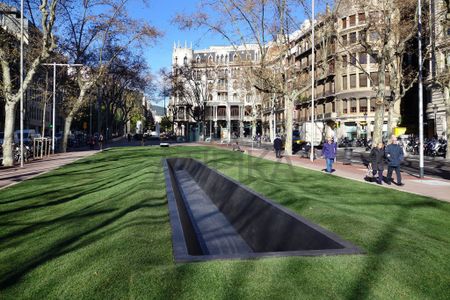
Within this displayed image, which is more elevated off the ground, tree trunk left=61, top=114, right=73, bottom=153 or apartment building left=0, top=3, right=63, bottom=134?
apartment building left=0, top=3, right=63, bottom=134

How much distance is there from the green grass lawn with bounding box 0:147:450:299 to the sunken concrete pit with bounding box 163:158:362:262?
0.27 meters

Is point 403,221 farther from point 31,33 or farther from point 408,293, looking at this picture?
point 31,33

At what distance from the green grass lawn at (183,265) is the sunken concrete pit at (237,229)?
0.27 m

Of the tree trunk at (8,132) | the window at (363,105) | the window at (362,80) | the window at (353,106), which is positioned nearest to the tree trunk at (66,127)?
the tree trunk at (8,132)

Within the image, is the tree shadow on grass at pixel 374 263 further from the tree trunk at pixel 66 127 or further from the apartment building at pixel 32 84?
the tree trunk at pixel 66 127

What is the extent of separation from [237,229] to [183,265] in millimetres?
5769

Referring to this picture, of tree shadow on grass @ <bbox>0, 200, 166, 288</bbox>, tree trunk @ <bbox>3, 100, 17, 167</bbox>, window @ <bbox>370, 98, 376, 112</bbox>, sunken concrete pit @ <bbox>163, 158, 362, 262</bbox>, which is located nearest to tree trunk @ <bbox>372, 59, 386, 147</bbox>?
sunken concrete pit @ <bbox>163, 158, 362, 262</bbox>

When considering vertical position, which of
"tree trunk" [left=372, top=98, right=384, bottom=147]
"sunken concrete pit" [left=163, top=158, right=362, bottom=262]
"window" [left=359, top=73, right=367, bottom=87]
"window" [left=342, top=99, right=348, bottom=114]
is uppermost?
"window" [left=359, top=73, right=367, bottom=87]

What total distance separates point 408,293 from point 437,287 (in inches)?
17.5

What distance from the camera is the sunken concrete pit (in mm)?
5529

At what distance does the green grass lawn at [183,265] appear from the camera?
4.12 meters

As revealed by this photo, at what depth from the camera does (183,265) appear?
185 inches

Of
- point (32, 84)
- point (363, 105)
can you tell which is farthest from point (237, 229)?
point (363, 105)

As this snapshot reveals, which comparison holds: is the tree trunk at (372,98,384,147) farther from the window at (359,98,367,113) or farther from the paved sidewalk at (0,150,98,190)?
the window at (359,98,367,113)
